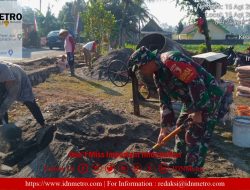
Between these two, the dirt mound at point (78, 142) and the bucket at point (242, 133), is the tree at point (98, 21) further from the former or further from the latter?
the bucket at point (242, 133)

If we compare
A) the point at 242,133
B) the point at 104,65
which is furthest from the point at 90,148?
the point at 104,65

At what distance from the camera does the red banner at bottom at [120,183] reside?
4.05 meters

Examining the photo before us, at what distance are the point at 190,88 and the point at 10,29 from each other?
2324 centimetres

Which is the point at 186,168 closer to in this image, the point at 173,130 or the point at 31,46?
the point at 173,130

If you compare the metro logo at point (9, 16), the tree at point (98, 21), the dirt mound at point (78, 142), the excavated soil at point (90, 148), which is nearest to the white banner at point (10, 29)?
the metro logo at point (9, 16)

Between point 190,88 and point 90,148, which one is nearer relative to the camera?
point 190,88

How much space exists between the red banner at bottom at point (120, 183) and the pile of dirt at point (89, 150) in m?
0.15

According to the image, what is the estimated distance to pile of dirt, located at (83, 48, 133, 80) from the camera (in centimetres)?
1319

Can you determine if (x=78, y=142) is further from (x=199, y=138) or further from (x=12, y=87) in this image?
(x=199, y=138)

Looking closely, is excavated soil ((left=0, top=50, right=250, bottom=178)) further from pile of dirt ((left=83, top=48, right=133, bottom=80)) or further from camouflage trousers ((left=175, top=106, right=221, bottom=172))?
pile of dirt ((left=83, top=48, right=133, bottom=80))

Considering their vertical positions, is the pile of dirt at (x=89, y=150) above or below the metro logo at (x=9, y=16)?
below

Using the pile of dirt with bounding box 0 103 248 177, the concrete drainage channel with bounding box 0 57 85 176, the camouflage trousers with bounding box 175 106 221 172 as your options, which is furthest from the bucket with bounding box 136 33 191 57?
the camouflage trousers with bounding box 175 106 221 172

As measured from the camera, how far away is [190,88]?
3.84 metres

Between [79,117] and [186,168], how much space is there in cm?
252
